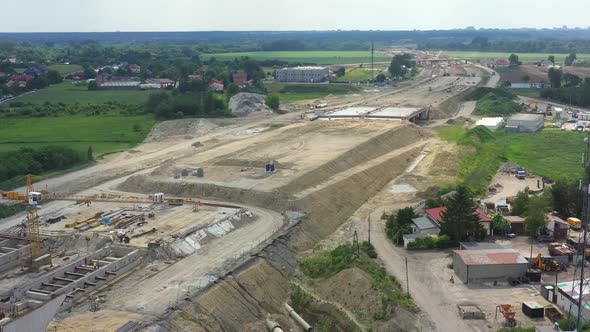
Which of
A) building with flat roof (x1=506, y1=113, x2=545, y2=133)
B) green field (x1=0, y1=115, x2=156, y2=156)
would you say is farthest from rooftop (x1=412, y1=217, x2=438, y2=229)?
building with flat roof (x1=506, y1=113, x2=545, y2=133)

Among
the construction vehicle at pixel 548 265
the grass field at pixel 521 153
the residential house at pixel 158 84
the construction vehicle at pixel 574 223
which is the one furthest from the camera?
the residential house at pixel 158 84

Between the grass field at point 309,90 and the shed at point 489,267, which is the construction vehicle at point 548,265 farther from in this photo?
the grass field at point 309,90

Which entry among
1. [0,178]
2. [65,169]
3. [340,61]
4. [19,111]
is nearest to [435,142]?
[65,169]

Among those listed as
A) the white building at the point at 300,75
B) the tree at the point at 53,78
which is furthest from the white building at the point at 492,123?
the tree at the point at 53,78

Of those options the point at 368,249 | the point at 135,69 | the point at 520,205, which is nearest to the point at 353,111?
the point at 520,205

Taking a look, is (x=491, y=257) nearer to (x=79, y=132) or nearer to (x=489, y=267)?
(x=489, y=267)

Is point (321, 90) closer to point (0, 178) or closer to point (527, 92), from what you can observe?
point (527, 92)
